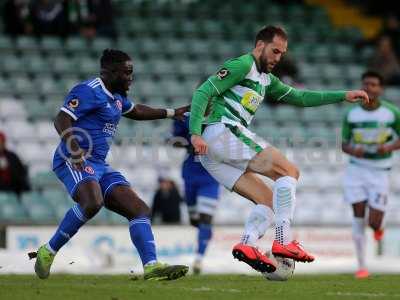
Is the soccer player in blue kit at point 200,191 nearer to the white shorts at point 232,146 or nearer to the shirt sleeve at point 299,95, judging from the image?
the shirt sleeve at point 299,95

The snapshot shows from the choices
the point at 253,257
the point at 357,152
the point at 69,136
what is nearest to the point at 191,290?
the point at 253,257

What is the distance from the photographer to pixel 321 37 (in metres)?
22.4

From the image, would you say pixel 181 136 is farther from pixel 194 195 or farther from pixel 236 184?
pixel 236 184

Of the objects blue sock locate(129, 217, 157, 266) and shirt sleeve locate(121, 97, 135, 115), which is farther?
shirt sleeve locate(121, 97, 135, 115)

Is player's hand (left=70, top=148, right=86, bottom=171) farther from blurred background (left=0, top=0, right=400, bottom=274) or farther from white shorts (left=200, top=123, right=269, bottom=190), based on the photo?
blurred background (left=0, top=0, right=400, bottom=274)

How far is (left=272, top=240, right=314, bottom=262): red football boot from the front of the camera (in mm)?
9469

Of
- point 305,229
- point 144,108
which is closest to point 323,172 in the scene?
point 305,229

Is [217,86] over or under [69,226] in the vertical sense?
over

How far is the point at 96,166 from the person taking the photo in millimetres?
9945

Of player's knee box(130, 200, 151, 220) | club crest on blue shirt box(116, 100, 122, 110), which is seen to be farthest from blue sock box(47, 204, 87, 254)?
club crest on blue shirt box(116, 100, 122, 110)

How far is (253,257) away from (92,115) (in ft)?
6.29

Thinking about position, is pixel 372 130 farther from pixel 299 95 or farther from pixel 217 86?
pixel 217 86

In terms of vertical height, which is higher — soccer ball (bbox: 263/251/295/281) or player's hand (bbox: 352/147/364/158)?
player's hand (bbox: 352/147/364/158)

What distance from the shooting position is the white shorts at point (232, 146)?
969 cm
